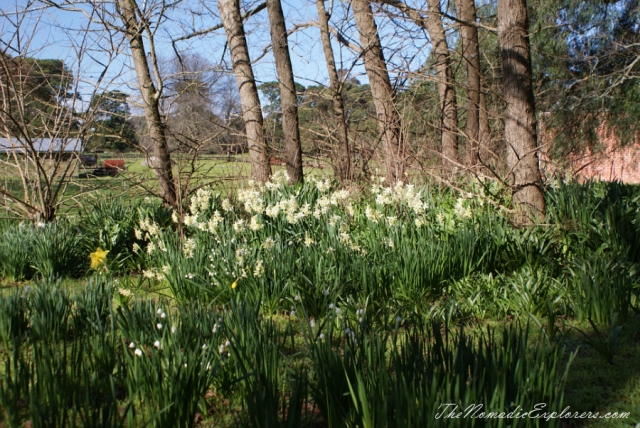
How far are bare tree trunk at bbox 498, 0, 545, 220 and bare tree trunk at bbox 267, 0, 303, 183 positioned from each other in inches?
170

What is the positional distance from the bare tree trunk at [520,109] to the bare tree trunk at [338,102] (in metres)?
2.96

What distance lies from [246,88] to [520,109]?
501cm

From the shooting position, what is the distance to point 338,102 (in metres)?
9.05

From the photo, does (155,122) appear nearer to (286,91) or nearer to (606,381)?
(286,91)

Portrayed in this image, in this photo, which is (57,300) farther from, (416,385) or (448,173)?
(448,173)

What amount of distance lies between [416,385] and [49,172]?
6917 mm

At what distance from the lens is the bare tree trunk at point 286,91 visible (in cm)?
948

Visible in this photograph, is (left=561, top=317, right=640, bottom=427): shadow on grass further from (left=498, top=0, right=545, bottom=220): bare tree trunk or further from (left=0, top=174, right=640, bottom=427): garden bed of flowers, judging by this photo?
(left=498, top=0, right=545, bottom=220): bare tree trunk

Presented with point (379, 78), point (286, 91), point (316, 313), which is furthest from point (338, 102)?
point (316, 313)

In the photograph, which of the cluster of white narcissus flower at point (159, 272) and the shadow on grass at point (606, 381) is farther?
the cluster of white narcissus flower at point (159, 272)

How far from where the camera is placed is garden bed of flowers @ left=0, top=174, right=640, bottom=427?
7.36ft

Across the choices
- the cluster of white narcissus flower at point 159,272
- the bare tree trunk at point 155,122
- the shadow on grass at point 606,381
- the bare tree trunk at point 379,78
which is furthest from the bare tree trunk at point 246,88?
the shadow on grass at point 606,381

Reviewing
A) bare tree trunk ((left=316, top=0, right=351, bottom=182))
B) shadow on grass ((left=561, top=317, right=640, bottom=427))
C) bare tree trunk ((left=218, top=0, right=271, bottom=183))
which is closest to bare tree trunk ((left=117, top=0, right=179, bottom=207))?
bare tree trunk ((left=218, top=0, right=271, bottom=183))

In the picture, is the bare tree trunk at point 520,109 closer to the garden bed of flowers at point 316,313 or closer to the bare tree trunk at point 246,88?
the garden bed of flowers at point 316,313
